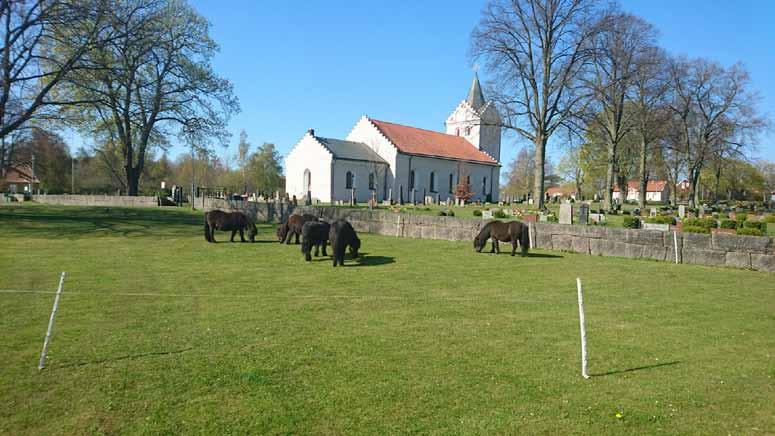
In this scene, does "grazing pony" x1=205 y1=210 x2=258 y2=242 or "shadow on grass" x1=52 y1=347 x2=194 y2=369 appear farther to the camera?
"grazing pony" x1=205 y1=210 x2=258 y2=242

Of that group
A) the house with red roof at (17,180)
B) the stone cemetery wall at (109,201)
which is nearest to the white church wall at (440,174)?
the stone cemetery wall at (109,201)

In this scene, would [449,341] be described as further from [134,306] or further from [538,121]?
[538,121]

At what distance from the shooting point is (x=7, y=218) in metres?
25.0

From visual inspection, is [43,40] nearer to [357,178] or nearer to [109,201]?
[109,201]

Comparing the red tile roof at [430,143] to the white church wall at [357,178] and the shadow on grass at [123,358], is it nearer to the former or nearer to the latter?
the white church wall at [357,178]

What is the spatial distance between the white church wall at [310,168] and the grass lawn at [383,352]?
136ft

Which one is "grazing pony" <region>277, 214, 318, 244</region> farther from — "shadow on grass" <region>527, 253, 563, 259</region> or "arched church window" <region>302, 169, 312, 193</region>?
"arched church window" <region>302, 169, 312, 193</region>

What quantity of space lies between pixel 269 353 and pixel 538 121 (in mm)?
30772

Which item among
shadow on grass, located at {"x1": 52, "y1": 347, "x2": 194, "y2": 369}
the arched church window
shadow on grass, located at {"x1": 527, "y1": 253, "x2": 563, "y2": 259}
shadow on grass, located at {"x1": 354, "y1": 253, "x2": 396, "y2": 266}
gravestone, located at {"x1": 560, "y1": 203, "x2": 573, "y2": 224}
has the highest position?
the arched church window

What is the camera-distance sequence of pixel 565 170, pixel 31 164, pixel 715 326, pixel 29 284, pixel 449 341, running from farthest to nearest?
1. pixel 565 170
2. pixel 31 164
3. pixel 29 284
4. pixel 715 326
5. pixel 449 341

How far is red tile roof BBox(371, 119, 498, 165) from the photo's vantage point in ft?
198

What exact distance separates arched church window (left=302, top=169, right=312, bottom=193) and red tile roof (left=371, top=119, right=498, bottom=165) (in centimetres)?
993

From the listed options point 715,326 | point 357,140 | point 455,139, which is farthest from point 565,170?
point 715,326

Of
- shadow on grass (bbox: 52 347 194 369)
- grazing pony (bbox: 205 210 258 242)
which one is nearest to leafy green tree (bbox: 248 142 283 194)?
grazing pony (bbox: 205 210 258 242)
